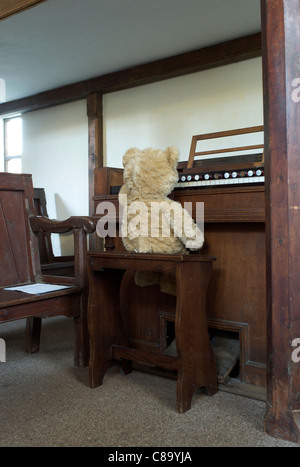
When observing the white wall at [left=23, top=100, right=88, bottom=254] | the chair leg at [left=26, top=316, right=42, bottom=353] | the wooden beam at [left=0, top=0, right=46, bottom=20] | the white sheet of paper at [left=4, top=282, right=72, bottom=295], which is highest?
the wooden beam at [left=0, top=0, right=46, bottom=20]

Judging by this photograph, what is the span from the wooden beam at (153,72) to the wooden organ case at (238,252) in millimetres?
1682

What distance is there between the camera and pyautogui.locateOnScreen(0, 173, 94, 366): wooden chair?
80.9 inches

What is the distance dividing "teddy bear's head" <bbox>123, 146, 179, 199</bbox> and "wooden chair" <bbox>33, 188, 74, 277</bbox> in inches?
79.2

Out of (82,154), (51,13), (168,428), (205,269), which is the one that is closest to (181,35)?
(51,13)

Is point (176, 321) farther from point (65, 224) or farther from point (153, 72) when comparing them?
point (153, 72)

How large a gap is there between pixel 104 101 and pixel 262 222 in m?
3.23

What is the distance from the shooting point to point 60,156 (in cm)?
504

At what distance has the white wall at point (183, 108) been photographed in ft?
11.6

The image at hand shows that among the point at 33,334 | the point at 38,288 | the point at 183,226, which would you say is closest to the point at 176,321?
the point at 183,226

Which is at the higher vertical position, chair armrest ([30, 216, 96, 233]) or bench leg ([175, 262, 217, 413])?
chair armrest ([30, 216, 96, 233])

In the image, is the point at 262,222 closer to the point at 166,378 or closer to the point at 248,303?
the point at 248,303

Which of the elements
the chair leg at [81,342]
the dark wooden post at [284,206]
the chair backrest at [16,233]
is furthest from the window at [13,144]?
the dark wooden post at [284,206]

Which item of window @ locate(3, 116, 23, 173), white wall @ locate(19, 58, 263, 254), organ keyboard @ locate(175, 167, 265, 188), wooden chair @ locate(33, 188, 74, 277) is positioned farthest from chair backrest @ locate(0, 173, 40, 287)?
window @ locate(3, 116, 23, 173)

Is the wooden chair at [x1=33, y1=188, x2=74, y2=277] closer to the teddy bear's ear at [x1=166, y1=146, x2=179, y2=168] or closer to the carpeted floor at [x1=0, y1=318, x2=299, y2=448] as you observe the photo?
the carpeted floor at [x1=0, y1=318, x2=299, y2=448]
